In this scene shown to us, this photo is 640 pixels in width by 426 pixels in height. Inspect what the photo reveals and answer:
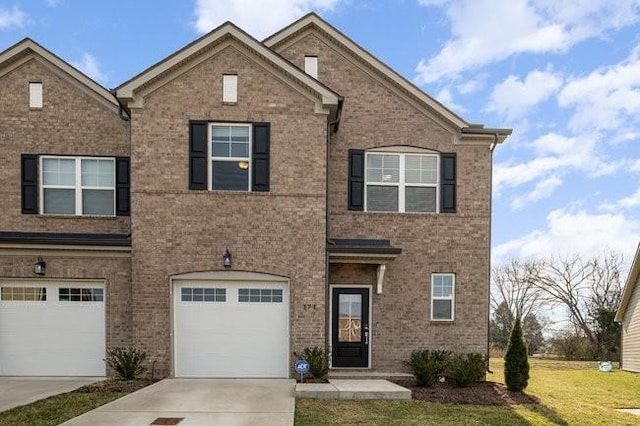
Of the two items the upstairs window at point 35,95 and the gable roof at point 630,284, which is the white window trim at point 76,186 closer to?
the upstairs window at point 35,95

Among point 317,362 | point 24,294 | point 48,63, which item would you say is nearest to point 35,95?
point 48,63

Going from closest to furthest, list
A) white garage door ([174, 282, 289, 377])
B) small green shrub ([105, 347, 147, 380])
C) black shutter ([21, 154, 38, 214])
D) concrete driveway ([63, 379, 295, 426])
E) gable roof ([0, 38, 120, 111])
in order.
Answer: concrete driveway ([63, 379, 295, 426]) → small green shrub ([105, 347, 147, 380]) → white garage door ([174, 282, 289, 377]) → black shutter ([21, 154, 38, 214]) → gable roof ([0, 38, 120, 111])

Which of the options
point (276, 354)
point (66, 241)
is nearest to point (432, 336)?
point (276, 354)

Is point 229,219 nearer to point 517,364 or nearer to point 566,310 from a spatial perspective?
point 517,364

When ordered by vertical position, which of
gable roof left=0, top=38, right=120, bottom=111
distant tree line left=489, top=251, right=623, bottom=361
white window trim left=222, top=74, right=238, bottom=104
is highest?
gable roof left=0, top=38, right=120, bottom=111

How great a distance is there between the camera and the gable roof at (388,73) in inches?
474

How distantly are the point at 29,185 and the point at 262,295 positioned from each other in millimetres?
6711

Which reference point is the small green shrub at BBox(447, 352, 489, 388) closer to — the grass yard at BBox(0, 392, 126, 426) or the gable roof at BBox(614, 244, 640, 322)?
the grass yard at BBox(0, 392, 126, 426)

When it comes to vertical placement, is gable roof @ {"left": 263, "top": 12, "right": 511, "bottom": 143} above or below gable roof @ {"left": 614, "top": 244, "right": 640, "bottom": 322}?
above

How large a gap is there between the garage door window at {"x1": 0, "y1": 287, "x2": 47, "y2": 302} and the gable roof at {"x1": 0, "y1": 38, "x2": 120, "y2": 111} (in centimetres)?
507

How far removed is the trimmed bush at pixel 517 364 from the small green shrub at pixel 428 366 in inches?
56.7

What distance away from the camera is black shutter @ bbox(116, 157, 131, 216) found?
1155cm

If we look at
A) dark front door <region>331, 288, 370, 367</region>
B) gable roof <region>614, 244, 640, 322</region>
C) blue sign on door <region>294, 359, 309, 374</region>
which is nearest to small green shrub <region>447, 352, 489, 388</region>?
dark front door <region>331, 288, 370, 367</region>

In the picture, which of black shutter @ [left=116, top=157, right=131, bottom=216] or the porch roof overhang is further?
black shutter @ [left=116, top=157, right=131, bottom=216]
